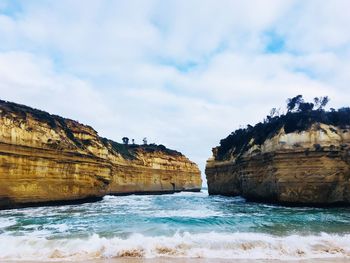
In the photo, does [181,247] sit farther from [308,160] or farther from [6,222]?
[308,160]

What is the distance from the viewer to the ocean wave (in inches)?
409

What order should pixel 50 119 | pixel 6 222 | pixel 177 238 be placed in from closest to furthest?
pixel 177 238
pixel 6 222
pixel 50 119

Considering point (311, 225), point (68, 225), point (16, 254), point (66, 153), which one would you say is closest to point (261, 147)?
point (311, 225)

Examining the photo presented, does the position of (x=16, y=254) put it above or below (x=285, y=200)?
below

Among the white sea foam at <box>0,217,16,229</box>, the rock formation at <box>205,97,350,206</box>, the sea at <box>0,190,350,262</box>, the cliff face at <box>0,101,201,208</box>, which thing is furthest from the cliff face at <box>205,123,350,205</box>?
the white sea foam at <box>0,217,16,229</box>

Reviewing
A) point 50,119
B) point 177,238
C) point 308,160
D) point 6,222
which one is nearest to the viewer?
point 177,238

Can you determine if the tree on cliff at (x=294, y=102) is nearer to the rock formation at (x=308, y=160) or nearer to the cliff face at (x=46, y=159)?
the rock formation at (x=308, y=160)

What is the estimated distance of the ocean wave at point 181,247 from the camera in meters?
10.4

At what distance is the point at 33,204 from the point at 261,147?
16.7 meters

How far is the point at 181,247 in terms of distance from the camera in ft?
36.4

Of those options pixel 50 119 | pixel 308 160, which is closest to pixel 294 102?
pixel 308 160

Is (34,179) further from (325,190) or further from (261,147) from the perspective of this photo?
(325,190)

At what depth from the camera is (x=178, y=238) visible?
39.5 ft

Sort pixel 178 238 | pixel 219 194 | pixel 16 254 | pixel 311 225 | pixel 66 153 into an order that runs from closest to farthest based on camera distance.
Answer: pixel 16 254, pixel 178 238, pixel 311 225, pixel 66 153, pixel 219 194
